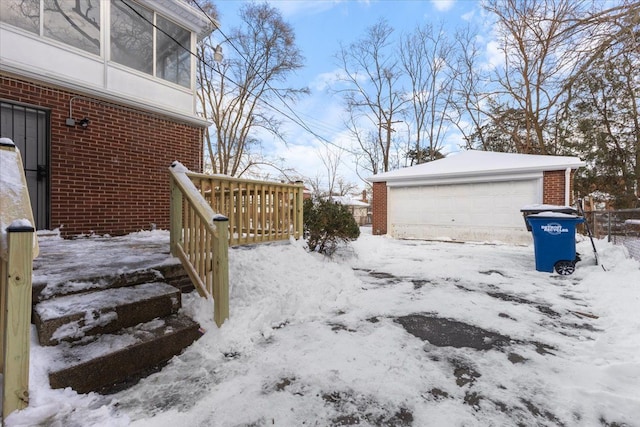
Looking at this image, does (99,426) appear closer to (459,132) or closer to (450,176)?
(450,176)

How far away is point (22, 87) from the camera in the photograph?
4.58 meters

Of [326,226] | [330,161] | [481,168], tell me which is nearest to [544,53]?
[481,168]

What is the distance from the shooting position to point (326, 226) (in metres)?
5.73

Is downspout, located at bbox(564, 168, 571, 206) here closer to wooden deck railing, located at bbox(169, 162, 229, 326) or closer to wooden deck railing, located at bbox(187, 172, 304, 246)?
wooden deck railing, located at bbox(187, 172, 304, 246)

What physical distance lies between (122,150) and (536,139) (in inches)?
761

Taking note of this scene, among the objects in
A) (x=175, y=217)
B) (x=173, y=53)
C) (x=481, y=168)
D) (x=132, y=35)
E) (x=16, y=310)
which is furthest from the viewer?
(x=481, y=168)

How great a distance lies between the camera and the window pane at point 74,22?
4.98m

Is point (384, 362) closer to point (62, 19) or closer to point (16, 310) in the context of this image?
point (16, 310)

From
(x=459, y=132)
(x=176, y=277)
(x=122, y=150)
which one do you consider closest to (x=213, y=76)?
(x=122, y=150)

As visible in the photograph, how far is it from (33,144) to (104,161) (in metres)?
→ 0.94

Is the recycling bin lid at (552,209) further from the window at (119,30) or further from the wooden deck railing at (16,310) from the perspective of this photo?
the window at (119,30)

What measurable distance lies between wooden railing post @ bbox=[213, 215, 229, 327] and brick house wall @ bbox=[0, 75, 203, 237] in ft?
13.1

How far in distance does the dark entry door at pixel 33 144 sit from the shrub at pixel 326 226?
436cm

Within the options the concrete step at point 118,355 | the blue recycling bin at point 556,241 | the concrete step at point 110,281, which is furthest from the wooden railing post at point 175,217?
the blue recycling bin at point 556,241
